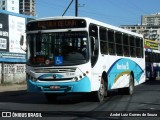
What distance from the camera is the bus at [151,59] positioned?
39.1 meters

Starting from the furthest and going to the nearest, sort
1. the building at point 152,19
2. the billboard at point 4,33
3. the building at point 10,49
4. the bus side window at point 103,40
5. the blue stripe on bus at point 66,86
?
the building at point 152,19
the building at point 10,49
the billboard at point 4,33
the bus side window at point 103,40
the blue stripe on bus at point 66,86

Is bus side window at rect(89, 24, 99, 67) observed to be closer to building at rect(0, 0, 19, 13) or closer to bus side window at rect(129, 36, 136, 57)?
bus side window at rect(129, 36, 136, 57)

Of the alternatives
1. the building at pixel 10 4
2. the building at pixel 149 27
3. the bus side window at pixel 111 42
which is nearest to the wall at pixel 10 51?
the bus side window at pixel 111 42

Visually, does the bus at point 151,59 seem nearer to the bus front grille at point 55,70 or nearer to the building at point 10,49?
the building at point 10,49

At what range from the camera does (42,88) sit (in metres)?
15.6

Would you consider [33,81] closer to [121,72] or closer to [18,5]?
[121,72]

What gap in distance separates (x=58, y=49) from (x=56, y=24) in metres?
0.93

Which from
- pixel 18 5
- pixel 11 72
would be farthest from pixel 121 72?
pixel 18 5

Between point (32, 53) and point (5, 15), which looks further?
point (5, 15)

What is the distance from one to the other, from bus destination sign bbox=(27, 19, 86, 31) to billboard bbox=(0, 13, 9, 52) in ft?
55.6

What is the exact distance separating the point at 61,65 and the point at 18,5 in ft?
235

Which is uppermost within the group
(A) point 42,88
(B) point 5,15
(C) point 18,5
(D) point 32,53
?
(C) point 18,5

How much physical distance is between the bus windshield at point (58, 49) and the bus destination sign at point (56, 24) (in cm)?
24

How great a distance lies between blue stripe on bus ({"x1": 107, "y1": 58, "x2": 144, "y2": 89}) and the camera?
60.1 ft
